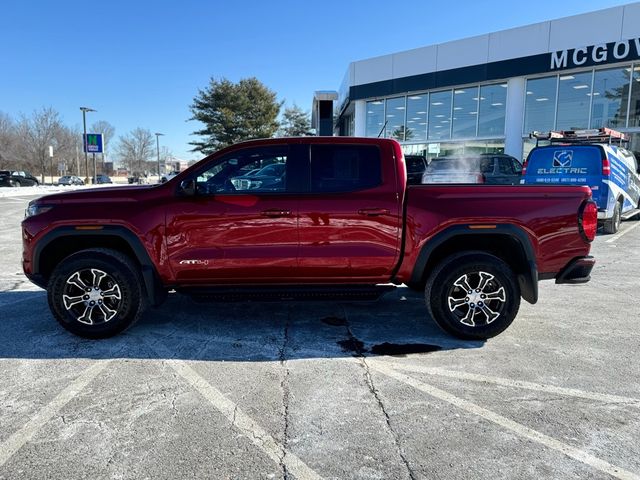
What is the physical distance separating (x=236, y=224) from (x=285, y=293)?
0.78m

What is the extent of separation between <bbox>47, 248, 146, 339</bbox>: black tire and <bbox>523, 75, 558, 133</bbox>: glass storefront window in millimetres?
18841

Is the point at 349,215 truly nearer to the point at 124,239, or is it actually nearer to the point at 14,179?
the point at 124,239

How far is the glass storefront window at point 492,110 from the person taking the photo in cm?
2023

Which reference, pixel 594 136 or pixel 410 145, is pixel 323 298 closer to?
pixel 594 136

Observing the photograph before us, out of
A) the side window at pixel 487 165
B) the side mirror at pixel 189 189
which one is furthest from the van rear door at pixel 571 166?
the side mirror at pixel 189 189

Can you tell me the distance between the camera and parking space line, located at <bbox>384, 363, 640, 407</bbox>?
3301 millimetres

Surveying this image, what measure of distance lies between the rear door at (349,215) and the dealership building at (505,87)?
1160cm

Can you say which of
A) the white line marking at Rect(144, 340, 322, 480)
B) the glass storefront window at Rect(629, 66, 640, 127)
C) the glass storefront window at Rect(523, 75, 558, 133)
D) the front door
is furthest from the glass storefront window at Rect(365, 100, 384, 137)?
the white line marking at Rect(144, 340, 322, 480)

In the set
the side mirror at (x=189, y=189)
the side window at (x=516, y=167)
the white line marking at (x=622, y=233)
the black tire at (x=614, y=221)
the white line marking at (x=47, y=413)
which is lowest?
the white line marking at (x=47, y=413)

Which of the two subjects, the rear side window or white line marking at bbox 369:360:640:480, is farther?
the rear side window

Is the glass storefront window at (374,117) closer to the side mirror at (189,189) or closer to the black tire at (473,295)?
the black tire at (473,295)

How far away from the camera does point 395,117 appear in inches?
945

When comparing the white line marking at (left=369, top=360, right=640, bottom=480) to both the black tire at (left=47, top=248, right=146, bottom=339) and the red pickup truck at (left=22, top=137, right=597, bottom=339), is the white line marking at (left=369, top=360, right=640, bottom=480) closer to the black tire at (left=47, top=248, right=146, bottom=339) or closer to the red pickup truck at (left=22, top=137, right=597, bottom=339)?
the red pickup truck at (left=22, top=137, right=597, bottom=339)

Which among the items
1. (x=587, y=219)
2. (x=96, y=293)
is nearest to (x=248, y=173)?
(x=96, y=293)
